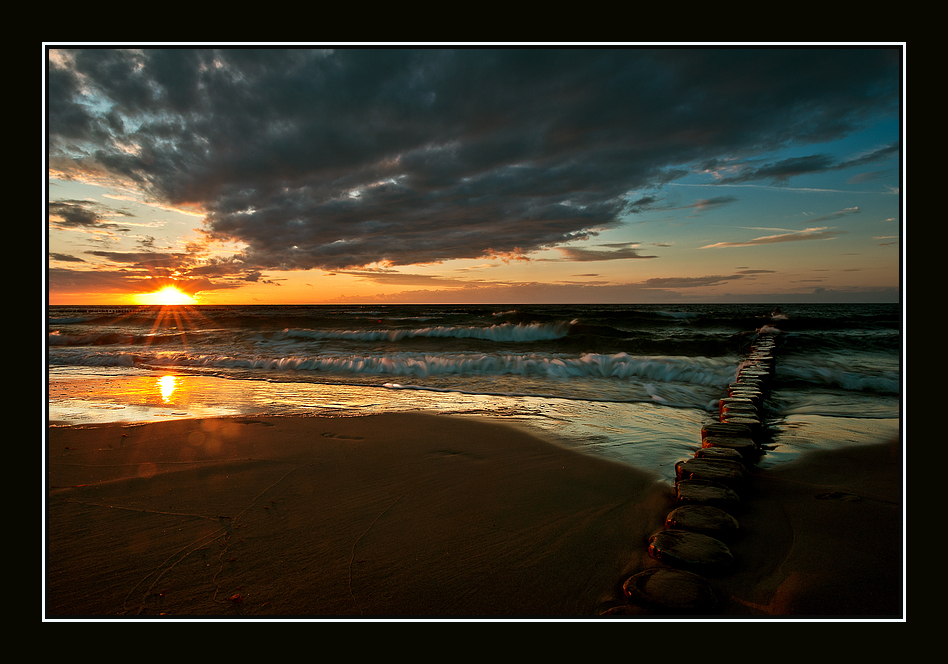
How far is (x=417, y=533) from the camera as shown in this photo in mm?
2387

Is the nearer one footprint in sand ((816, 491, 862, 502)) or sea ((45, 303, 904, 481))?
footprint in sand ((816, 491, 862, 502))

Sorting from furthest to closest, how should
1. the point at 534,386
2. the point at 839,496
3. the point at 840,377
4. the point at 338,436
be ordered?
the point at 840,377, the point at 534,386, the point at 338,436, the point at 839,496

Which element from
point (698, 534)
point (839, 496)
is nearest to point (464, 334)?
point (839, 496)

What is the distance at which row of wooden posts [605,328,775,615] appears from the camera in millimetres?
1756

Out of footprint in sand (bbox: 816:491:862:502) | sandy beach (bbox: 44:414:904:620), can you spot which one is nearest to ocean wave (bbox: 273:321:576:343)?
sandy beach (bbox: 44:414:904:620)

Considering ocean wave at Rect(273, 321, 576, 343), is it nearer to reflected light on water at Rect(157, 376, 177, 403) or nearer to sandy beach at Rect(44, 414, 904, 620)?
reflected light on water at Rect(157, 376, 177, 403)

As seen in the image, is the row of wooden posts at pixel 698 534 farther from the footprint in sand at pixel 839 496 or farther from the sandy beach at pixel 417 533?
the footprint in sand at pixel 839 496

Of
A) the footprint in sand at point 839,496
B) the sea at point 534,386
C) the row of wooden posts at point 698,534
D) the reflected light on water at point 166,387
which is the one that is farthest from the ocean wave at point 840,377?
the reflected light on water at point 166,387

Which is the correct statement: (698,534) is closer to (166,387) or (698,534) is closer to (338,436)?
(338,436)

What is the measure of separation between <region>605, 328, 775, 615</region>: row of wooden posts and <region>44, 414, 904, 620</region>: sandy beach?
66 millimetres

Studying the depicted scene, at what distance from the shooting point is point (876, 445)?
161 inches

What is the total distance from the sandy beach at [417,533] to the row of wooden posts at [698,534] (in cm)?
7

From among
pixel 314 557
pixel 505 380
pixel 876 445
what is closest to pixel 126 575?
pixel 314 557

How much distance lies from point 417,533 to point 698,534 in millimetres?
1409
